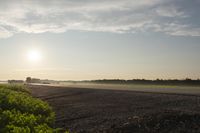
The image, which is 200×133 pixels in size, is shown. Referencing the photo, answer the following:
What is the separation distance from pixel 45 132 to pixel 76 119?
5827 millimetres

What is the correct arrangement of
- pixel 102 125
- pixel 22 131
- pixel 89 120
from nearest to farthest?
pixel 22 131 → pixel 102 125 → pixel 89 120

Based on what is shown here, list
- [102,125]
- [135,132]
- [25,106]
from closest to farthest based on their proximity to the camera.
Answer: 1. [135,132]
2. [102,125]
3. [25,106]

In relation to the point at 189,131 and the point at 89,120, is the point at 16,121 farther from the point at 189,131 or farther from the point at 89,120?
the point at 189,131

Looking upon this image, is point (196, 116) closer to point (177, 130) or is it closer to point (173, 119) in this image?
point (173, 119)

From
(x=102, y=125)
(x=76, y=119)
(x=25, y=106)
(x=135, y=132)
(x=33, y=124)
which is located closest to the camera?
(x=135, y=132)

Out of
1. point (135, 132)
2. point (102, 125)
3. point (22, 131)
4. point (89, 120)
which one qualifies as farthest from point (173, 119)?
point (22, 131)

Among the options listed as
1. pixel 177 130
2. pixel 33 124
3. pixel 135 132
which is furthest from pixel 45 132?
pixel 177 130

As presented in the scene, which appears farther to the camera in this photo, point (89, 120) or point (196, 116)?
point (89, 120)

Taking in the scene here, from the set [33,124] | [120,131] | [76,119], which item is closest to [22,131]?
[33,124]

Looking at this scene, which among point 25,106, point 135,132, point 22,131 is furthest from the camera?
point 25,106

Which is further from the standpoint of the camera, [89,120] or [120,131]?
[89,120]

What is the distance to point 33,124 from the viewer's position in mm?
12148

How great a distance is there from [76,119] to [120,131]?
477cm

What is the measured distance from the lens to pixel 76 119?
52.5 feet
